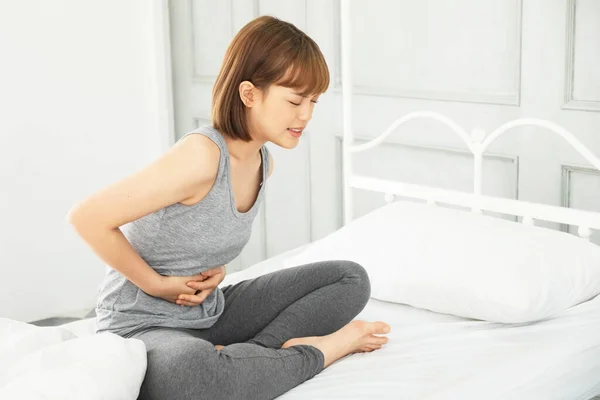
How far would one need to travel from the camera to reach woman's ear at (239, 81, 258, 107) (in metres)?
1.68

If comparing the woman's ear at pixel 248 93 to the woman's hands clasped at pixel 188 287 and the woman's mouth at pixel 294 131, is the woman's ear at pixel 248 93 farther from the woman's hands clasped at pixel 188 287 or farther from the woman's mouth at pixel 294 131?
the woman's hands clasped at pixel 188 287

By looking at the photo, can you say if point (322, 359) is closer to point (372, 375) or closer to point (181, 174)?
point (372, 375)

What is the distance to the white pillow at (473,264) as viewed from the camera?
1.82 metres

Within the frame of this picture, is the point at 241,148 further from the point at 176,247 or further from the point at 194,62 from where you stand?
the point at 194,62

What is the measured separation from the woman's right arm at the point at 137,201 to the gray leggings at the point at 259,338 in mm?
138

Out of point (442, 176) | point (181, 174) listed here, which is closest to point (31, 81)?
point (442, 176)

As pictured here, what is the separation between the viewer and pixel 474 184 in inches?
91.9

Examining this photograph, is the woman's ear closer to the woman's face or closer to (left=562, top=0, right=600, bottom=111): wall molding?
the woman's face

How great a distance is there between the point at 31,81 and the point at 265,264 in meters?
1.30

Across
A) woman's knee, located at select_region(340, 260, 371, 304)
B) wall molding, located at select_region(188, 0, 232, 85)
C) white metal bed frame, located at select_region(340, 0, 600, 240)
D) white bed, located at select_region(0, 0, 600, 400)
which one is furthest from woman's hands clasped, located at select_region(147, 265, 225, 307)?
wall molding, located at select_region(188, 0, 232, 85)

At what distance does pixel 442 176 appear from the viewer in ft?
8.51

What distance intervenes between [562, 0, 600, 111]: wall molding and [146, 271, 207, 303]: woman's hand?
1109 mm

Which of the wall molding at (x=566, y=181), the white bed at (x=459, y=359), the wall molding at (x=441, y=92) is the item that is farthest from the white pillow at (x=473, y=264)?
the wall molding at (x=441, y=92)

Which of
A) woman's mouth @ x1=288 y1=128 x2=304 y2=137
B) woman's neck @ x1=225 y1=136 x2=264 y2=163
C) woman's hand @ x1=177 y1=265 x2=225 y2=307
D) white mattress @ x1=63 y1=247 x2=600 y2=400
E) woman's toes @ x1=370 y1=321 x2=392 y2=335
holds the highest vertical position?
woman's mouth @ x1=288 y1=128 x2=304 y2=137
